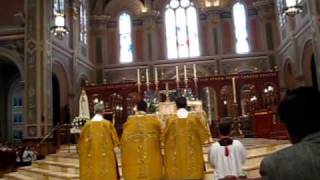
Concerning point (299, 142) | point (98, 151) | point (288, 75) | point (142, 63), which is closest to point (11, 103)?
point (142, 63)

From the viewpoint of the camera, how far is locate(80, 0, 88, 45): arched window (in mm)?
22641

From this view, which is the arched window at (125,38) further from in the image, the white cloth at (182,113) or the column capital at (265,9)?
the white cloth at (182,113)

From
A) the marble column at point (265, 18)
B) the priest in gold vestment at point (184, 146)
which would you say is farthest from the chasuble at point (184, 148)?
the marble column at point (265, 18)

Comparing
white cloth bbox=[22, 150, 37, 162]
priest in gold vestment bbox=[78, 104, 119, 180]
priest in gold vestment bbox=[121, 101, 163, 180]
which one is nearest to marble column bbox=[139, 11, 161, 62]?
white cloth bbox=[22, 150, 37, 162]

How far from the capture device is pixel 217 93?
779 inches

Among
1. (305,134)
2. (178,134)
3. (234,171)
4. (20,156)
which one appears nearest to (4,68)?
(20,156)

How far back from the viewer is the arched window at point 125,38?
2500cm

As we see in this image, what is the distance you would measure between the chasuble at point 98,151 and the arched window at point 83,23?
52.2ft

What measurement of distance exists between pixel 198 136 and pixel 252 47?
1816 cm

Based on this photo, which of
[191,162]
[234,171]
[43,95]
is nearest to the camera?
[234,171]

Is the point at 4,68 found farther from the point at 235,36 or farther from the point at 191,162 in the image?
the point at 191,162

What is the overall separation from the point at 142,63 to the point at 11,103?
7.83m

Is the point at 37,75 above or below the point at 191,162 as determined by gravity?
above

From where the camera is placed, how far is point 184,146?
6.79 meters
